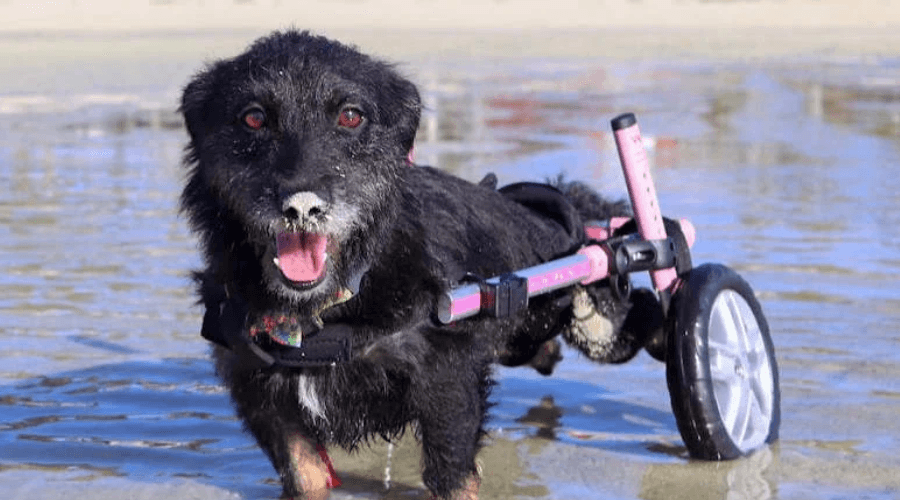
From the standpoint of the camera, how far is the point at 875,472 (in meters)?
5.16

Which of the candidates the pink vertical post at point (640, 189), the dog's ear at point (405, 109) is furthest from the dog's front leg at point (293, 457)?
the pink vertical post at point (640, 189)

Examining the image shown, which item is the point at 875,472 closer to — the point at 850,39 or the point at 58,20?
the point at 850,39

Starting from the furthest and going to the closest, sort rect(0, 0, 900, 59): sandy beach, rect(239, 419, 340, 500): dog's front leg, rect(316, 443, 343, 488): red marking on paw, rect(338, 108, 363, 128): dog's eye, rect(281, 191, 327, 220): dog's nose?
rect(0, 0, 900, 59): sandy beach < rect(316, 443, 343, 488): red marking on paw < rect(239, 419, 340, 500): dog's front leg < rect(338, 108, 363, 128): dog's eye < rect(281, 191, 327, 220): dog's nose

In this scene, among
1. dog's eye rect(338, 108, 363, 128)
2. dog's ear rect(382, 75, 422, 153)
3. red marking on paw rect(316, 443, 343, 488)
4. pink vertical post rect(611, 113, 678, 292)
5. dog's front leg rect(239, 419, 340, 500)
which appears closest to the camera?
dog's eye rect(338, 108, 363, 128)

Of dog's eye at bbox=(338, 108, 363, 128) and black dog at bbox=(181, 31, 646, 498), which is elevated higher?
dog's eye at bbox=(338, 108, 363, 128)

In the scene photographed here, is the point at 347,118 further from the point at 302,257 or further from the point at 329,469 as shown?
the point at 329,469

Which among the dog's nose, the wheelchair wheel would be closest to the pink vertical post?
the wheelchair wheel

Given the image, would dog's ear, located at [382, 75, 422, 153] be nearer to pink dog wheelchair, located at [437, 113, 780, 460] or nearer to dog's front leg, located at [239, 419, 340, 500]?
pink dog wheelchair, located at [437, 113, 780, 460]

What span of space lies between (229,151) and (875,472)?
2.53 meters

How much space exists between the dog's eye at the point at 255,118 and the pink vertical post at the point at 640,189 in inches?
67.0

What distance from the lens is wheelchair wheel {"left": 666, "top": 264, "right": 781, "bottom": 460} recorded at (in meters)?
5.20

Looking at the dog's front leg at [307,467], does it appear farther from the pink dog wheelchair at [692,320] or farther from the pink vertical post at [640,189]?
the pink vertical post at [640,189]

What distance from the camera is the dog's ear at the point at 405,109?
452cm

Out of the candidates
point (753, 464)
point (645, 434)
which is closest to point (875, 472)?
point (753, 464)
